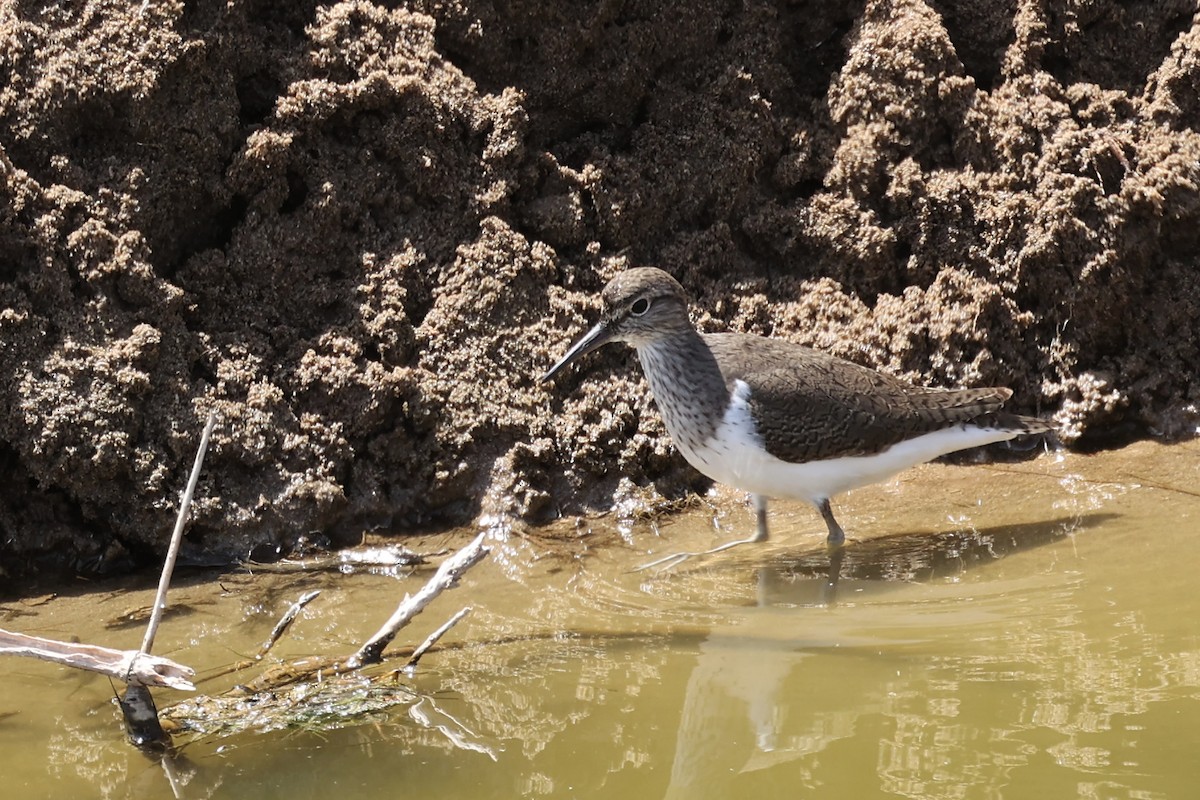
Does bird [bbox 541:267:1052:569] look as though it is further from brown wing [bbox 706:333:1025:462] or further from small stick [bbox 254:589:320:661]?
small stick [bbox 254:589:320:661]

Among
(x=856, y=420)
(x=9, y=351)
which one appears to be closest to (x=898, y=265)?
(x=856, y=420)

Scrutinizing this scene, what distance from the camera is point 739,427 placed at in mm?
5590

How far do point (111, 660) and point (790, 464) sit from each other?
310 cm

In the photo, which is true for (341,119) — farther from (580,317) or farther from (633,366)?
(633,366)

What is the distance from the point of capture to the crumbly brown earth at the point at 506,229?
5676mm

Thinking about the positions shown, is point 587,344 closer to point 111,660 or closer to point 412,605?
point 412,605

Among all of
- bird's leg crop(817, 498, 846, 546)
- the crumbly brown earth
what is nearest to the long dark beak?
the crumbly brown earth

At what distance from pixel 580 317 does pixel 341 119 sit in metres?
1.61

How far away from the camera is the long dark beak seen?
588 centimetres

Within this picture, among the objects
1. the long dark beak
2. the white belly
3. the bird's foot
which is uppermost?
the long dark beak

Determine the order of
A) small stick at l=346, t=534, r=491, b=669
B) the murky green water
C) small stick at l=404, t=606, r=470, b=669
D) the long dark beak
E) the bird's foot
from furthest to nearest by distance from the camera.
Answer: the long dark beak → the bird's foot → small stick at l=346, t=534, r=491, b=669 → small stick at l=404, t=606, r=470, b=669 → the murky green water

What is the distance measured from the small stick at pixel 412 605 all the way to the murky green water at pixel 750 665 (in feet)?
0.62

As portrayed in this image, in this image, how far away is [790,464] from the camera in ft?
18.5

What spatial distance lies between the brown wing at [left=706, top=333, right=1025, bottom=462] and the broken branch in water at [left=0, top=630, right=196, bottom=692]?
2.90m
